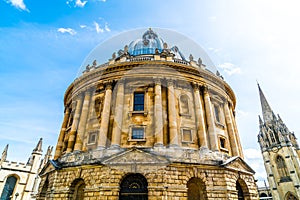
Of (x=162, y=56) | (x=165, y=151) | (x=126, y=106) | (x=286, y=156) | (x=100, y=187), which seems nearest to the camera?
(x=100, y=187)

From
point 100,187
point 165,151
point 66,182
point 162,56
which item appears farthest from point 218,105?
point 66,182

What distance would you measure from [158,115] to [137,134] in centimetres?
255

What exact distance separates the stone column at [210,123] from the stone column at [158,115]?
499 cm

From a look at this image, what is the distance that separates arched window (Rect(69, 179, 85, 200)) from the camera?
15.8 metres

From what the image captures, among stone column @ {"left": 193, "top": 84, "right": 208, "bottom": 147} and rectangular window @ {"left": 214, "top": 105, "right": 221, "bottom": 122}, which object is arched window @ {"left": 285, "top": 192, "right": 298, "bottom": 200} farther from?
stone column @ {"left": 193, "top": 84, "right": 208, "bottom": 147}

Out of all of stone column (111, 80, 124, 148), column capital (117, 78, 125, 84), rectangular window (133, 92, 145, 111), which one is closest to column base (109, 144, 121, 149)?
stone column (111, 80, 124, 148)

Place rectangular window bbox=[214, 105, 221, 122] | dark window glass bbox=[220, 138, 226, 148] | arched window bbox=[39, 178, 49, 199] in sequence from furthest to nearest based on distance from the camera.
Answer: rectangular window bbox=[214, 105, 221, 122], dark window glass bbox=[220, 138, 226, 148], arched window bbox=[39, 178, 49, 199]

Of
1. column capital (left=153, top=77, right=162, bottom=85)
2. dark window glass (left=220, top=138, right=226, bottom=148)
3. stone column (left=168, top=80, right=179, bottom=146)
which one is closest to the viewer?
stone column (left=168, top=80, right=179, bottom=146)

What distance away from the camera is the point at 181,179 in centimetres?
1451

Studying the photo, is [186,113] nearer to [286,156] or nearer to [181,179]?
[181,179]

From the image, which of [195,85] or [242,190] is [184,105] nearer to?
[195,85]

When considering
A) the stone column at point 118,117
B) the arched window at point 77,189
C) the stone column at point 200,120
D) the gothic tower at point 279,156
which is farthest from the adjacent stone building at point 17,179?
the gothic tower at point 279,156

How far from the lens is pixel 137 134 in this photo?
1758cm

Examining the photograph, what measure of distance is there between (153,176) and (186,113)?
7620 millimetres
